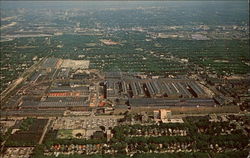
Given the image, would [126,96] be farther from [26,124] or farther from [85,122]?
[26,124]

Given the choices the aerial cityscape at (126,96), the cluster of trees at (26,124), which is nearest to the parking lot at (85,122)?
the aerial cityscape at (126,96)

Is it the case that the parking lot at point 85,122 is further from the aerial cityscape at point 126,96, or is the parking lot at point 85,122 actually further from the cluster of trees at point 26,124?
the cluster of trees at point 26,124

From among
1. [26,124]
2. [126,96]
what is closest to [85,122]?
[26,124]

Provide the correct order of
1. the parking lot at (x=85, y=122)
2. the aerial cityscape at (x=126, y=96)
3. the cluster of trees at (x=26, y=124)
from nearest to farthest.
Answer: the aerial cityscape at (x=126, y=96), the cluster of trees at (x=26, y=124), the parking lot at (x=85, y=122)

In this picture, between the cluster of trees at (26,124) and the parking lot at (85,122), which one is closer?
the cluster of trees at (26,124)

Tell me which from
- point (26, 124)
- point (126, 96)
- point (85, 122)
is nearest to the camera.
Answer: point (26, 124)

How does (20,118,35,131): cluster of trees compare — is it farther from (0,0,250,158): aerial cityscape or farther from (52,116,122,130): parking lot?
(52,116,122,130): parking lot

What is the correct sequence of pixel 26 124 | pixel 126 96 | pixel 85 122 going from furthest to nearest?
1. pixel 126 96
2. pixel 85 122
3. pixel 26 124

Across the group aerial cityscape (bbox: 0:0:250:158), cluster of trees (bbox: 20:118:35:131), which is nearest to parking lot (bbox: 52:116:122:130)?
aerial cityscape (bbox: 0:0:250:158)

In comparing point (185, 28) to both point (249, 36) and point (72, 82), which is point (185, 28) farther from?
point (72, 82)
